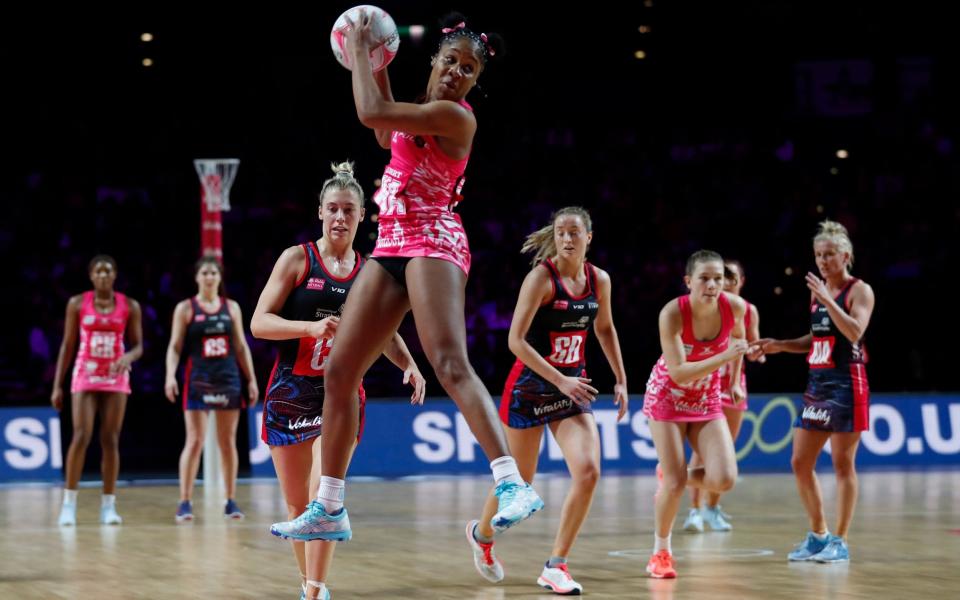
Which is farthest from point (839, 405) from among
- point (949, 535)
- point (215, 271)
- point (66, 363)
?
point (66, 363)

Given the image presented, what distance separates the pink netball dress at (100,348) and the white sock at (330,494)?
20.4 ft

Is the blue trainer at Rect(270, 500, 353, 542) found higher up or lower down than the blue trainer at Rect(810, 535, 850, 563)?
higher up

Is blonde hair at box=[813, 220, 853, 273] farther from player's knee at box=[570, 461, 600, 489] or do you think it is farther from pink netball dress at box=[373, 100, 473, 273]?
pink netball dress at box=[373, 100, 473, 273]

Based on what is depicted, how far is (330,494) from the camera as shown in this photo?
453cm

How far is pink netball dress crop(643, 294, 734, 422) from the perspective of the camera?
7.40 metres

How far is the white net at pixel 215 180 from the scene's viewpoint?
13248 mm

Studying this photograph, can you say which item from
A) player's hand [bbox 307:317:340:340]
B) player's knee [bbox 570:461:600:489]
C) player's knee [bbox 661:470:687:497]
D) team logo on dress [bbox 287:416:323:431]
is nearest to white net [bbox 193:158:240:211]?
player's knee [bbox 661:470:687:497]

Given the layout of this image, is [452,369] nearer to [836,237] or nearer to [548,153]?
[836,237]

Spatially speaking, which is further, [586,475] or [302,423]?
[586,475]

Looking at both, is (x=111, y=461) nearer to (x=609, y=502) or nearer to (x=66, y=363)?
(x=66, y=363)

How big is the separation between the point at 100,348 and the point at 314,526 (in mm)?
6435

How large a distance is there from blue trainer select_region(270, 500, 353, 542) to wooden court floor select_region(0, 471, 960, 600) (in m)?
2.02

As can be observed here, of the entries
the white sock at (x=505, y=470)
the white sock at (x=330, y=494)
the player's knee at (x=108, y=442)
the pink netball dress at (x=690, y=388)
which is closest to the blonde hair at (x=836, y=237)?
the pink netball dress at (x=690, y=388)

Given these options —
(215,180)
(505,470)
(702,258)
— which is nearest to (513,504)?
(505,470)
